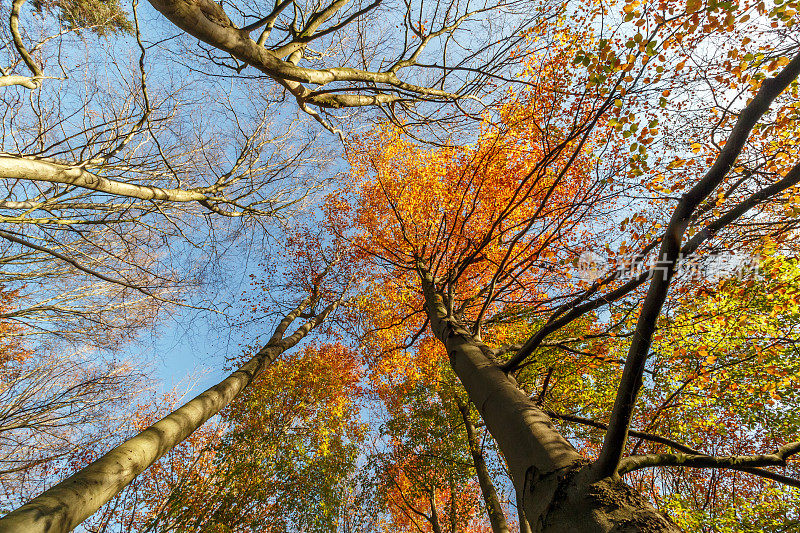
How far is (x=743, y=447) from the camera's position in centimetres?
568

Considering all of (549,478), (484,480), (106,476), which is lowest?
(549,478)

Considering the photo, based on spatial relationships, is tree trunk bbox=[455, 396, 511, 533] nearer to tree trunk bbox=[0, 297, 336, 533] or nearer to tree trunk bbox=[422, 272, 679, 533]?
tree trunk bbox=[422, 272, 679, 533]

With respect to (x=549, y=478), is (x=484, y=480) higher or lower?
higher

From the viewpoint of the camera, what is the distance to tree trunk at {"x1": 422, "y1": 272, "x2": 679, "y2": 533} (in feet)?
4.20

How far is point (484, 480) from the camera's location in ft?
23.4

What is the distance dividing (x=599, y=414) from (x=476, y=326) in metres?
4.85

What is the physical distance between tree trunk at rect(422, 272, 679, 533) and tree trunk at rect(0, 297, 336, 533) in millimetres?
3107

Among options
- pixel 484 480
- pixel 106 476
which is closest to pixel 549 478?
pixel 106 476

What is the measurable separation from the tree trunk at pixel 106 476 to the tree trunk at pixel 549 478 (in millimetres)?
3107

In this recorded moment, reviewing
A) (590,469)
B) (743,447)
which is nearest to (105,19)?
(590,469)

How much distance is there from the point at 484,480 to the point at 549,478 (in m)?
6.95

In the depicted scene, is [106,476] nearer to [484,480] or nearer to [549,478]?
[549,478]

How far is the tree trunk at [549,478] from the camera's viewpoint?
4.20 feet

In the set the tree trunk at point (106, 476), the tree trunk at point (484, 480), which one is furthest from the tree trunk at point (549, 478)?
the tree trunk at point (484, 480)
